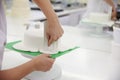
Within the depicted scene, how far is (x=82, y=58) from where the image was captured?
106cm

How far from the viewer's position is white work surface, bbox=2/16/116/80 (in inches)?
34.3

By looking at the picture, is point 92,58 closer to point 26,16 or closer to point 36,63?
point 36,63

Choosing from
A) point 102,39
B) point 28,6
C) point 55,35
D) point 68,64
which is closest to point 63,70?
point 68,64

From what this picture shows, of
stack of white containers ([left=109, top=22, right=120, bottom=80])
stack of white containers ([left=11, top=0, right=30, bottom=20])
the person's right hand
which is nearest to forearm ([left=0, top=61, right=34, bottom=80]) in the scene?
the person's right hand

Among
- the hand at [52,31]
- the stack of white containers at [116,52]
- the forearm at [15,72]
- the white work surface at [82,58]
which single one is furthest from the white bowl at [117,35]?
the forearm at [15,72]

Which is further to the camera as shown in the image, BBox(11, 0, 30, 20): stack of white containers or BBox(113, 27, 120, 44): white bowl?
BBox(11, 0, 30, 20): stack of white containers

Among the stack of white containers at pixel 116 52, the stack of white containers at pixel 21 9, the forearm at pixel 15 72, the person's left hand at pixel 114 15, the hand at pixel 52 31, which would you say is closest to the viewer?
the forearm at pixel 15 72

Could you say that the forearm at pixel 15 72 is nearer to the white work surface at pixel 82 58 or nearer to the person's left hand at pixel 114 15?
the white work surface at pixel 82 58

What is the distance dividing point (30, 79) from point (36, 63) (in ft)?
0.57

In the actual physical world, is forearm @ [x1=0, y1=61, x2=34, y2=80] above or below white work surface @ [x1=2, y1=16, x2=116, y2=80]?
→ above

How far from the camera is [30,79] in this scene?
79cm

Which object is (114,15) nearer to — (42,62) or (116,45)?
(116,45)

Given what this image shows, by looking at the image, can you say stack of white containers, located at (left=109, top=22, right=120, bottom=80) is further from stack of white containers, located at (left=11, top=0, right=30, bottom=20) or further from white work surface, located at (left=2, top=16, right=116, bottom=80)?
stack of white containers, located at (left=11, top=0, right=30, bottom=20)

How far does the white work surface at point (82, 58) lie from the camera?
87 centimetres
